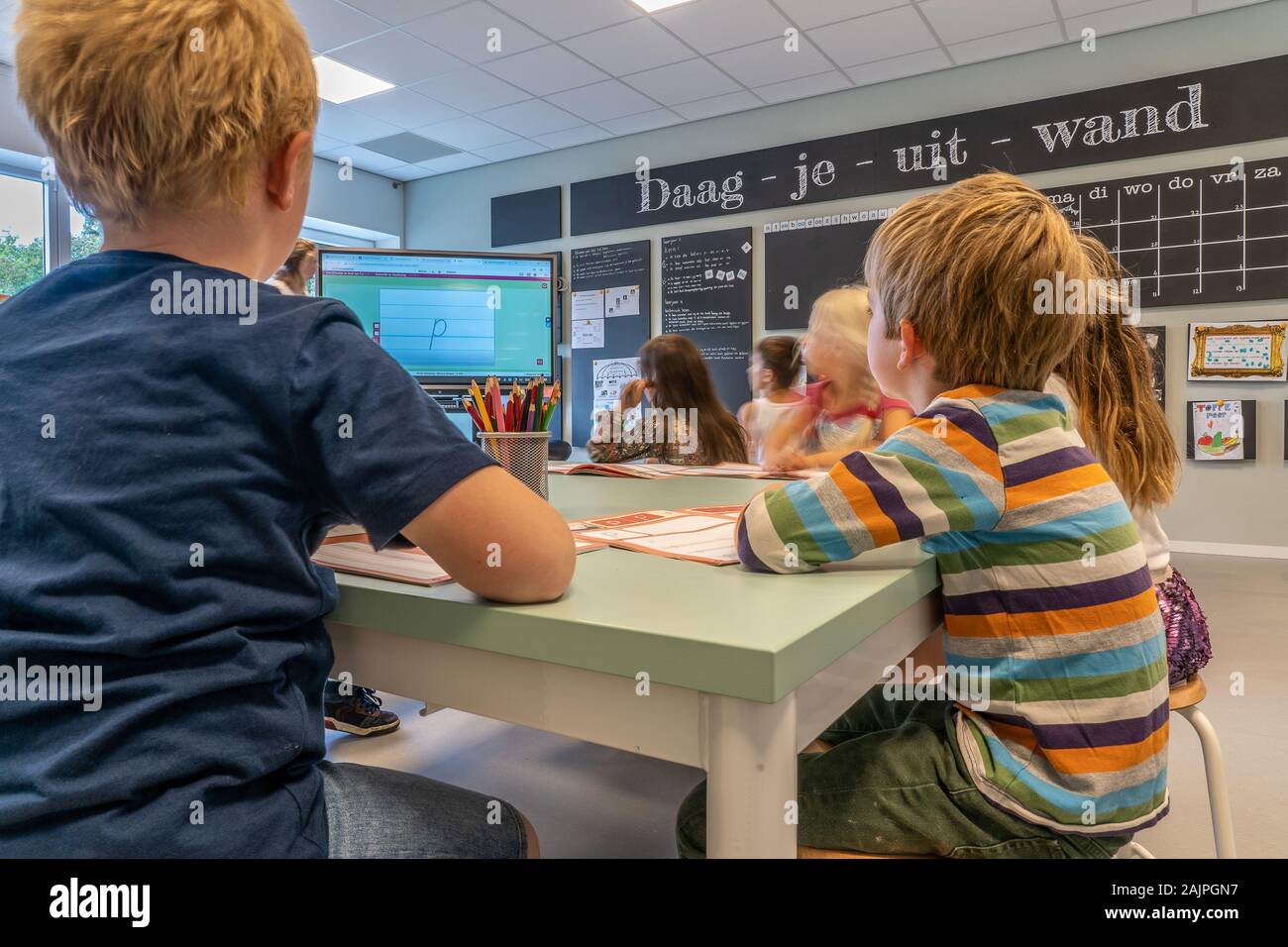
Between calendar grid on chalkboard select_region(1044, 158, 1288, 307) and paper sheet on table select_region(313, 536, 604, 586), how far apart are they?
12.5 feet

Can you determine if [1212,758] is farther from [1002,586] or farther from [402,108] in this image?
[402,108]

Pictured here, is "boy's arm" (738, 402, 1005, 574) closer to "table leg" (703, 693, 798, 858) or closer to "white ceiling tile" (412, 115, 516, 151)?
"table leg" (703, 693, 798, 858)

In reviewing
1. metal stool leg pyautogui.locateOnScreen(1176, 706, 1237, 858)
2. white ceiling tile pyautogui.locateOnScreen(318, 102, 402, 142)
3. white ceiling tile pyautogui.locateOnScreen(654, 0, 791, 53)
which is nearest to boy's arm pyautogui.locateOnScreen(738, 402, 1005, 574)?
metal stool leg pyautogui.locateOnScreen(1176, 706, 1237, 858)

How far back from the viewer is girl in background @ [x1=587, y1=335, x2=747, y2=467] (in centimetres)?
258

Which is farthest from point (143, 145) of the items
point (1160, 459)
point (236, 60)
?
point (1160, 459)

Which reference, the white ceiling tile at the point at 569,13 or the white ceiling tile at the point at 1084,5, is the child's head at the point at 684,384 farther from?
the white ceiling tile at the point at 1084,5

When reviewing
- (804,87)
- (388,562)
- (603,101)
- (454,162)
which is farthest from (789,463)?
(454,162)

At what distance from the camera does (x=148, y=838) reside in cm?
46

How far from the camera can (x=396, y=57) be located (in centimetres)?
407

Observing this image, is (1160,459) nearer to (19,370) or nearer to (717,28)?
(19,370)

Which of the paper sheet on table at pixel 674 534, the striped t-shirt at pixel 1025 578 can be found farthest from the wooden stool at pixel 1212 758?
the paper sheet on table at pixel 674 534

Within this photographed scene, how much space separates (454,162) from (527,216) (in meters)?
0.69

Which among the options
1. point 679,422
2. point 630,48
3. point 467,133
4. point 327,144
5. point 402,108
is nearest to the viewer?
point 679,422

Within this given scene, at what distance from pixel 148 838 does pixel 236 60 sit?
19.0 inches
